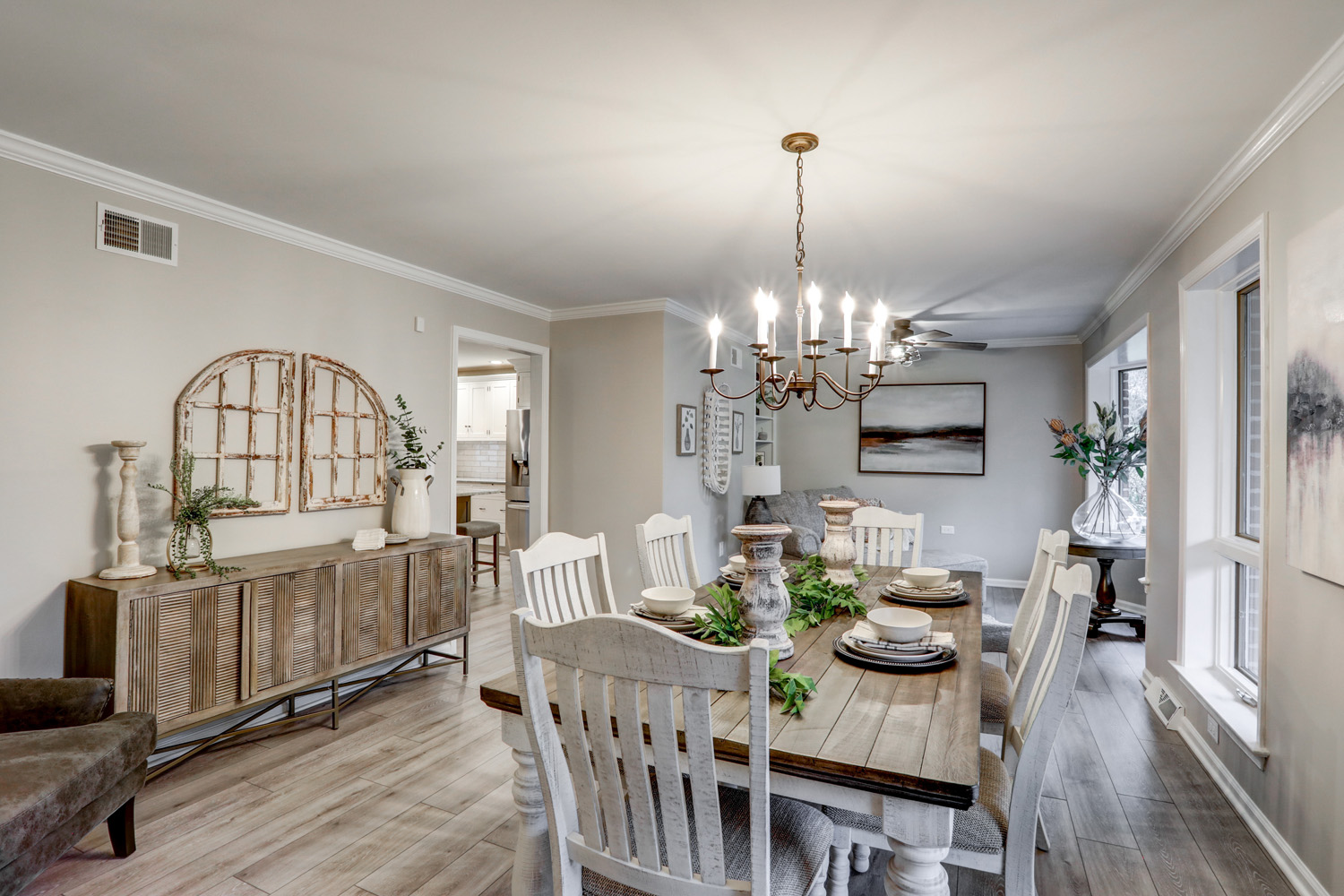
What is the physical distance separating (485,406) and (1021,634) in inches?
278

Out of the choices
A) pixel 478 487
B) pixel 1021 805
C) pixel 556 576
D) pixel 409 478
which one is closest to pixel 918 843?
pixel 1021 805

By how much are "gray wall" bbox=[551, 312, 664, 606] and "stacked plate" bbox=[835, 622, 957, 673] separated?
3052mm

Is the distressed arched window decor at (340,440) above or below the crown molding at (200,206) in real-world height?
below

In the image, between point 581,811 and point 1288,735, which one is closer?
point 581,811

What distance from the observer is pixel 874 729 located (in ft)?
4.53

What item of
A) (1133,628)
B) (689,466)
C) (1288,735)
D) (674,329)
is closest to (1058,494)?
(1133,628)

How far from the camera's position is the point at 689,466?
17.6 feet

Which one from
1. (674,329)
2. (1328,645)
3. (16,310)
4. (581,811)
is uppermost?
(674,329)

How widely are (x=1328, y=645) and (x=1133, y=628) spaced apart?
3562mm

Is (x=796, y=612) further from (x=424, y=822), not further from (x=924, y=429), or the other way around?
(x=924, y=429)

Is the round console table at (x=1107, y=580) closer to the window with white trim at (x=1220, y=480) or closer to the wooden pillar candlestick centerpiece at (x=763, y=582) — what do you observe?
the window with white trim at (x=1220, y=480)

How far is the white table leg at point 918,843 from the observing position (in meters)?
1.21

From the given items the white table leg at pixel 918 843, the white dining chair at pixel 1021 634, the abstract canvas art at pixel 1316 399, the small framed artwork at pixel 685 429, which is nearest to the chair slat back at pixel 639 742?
the white table leg at pixel 918 843

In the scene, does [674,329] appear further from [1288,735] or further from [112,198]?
[1288,735]
